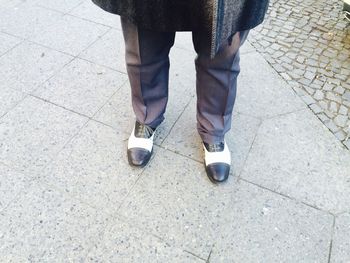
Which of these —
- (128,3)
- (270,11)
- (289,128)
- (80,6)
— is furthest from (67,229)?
(270,11)

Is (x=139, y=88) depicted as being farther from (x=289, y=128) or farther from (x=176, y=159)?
(x=289, y=128)

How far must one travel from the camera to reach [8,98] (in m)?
2.49

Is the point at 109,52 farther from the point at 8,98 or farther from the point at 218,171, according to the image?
the point at 218,171

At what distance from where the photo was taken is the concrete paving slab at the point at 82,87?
2488mm

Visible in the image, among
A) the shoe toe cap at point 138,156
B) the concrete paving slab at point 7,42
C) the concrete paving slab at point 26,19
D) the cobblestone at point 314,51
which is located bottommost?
the cobblestone at point 314,51

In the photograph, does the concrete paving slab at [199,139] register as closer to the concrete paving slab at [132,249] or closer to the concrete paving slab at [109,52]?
the concrete paving slab at [132,249]

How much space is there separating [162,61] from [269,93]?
1.12 metres

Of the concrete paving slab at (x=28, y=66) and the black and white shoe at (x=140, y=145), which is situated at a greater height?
the black and white shoe at (x=140, y=145)

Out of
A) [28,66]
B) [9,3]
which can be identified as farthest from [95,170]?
[9,3]

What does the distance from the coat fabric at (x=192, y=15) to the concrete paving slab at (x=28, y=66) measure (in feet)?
4.25

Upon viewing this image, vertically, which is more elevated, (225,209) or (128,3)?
(128,3)

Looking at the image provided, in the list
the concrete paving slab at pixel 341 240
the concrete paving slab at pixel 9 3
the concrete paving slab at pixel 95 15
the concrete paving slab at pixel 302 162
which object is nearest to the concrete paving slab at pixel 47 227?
the concrete paving slab at pixel 302 162

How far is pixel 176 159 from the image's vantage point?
215cm

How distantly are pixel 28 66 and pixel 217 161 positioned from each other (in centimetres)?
175
